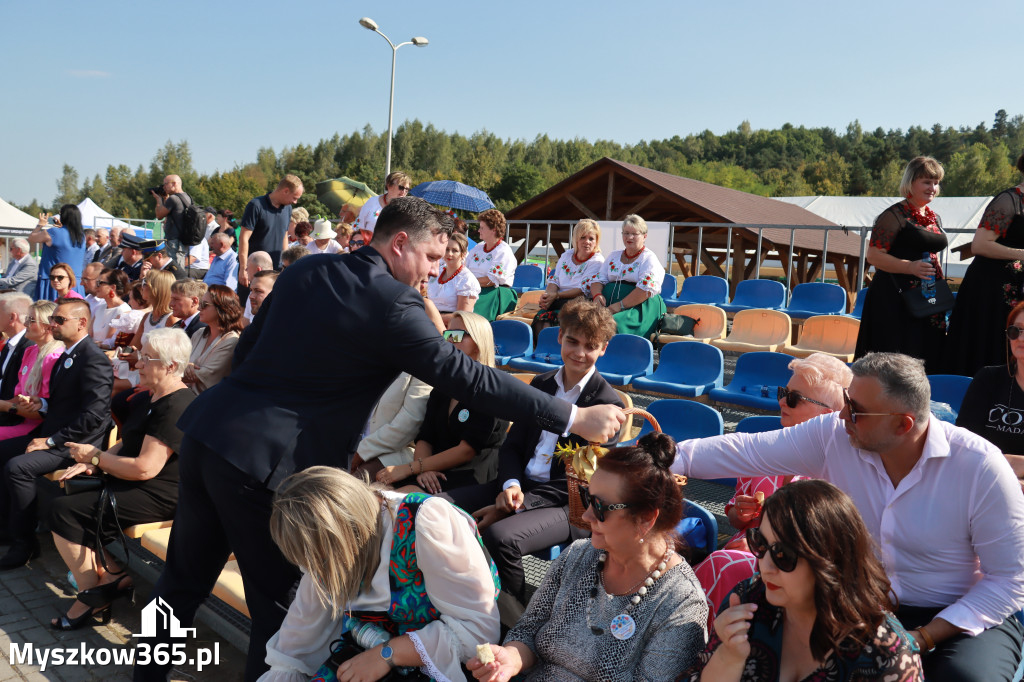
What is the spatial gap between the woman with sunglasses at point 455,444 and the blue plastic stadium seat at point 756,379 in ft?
7.18

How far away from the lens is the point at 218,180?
70.1m

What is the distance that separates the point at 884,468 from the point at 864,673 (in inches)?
31.3

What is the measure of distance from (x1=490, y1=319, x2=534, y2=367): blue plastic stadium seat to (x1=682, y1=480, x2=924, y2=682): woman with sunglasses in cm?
512

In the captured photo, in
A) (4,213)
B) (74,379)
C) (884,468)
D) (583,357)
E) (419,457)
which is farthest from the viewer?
(4,213)

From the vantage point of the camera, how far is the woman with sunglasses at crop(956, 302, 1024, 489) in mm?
2836

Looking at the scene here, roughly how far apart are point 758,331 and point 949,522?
508 cm

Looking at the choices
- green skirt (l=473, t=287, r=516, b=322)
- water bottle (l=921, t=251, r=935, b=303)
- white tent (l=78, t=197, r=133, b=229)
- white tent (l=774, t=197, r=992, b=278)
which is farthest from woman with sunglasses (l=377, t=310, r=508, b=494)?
white tent (l=774, t=197, r=992, b=278)

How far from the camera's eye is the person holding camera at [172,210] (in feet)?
29.0

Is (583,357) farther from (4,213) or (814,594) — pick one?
(4,213)

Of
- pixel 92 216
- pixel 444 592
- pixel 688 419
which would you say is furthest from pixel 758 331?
pixel 92 216

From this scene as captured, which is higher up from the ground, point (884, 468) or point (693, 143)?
point (693, 143)

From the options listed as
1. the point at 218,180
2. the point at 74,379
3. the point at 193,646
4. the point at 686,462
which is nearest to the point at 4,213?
the point at 74,379

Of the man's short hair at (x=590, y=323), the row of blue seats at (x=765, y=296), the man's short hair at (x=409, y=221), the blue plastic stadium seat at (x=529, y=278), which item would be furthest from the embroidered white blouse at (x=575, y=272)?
the man's short hair at (x=409, y=221)

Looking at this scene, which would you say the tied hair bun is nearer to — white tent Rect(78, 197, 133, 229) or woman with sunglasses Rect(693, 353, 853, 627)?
woman with sunglasses Rect(693, 353, 853, 627)
